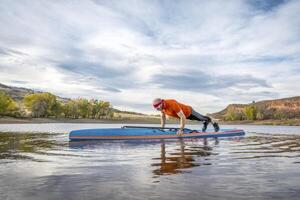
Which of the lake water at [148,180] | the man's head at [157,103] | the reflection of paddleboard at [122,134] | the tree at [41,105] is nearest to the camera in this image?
the lake water at [148,180]

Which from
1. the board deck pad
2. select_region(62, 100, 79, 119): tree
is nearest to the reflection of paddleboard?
the board deck pad

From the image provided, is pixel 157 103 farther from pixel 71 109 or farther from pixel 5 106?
pixel 71 109

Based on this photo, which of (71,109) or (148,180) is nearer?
(148,180)

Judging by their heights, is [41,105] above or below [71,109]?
above

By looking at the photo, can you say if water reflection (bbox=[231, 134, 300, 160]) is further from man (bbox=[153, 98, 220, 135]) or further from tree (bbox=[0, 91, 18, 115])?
tree (bbox=[0, 91, 18, 115])

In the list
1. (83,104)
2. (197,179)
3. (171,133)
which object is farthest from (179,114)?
(83,104)

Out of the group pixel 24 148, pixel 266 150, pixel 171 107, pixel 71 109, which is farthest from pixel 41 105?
pixel 266 150

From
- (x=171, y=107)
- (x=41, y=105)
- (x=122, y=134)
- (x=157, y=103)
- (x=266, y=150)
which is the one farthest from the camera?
(x=41, y=105)

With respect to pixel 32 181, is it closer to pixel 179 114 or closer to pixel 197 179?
pixel 197 179

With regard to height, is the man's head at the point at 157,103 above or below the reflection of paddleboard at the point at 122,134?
above

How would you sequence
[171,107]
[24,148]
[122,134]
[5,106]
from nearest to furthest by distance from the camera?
1. [24,148]
2. [122,134]
3. [171,107]
4. [5,106]

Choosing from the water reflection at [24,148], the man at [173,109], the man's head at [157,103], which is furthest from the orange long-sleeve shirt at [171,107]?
the water reflection at [24,148]

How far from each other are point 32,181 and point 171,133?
41.8ft

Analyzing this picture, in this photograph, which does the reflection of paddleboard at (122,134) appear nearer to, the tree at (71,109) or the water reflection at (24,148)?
the water reflection at (24,148)
